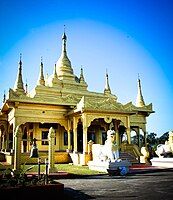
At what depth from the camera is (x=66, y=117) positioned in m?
23.3

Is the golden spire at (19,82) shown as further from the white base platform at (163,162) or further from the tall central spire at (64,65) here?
the white base platform at (163,162)

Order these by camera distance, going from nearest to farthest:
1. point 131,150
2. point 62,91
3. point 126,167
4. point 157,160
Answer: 1. point 126,167
2. point 157,160
3. point 131,150
4. point 62,91

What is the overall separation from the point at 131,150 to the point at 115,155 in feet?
26.2

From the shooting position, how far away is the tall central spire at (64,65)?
3041cm

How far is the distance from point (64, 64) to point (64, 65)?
0.17 m

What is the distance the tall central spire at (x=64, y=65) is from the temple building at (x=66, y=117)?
1.03ft

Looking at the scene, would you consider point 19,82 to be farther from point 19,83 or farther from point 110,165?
point 110,165

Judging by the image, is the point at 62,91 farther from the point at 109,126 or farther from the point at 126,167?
the point at 126,167

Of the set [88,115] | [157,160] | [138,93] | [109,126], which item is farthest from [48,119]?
[138,93]

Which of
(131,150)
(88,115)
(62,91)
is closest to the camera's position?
(88,115)

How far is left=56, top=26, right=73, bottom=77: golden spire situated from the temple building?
513 mm

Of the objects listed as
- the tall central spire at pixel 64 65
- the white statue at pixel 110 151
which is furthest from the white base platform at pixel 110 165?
the tall central spire at pixel 64 65

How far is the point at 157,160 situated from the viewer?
749 inches

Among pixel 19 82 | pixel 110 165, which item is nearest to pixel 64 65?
pixel 19 82
